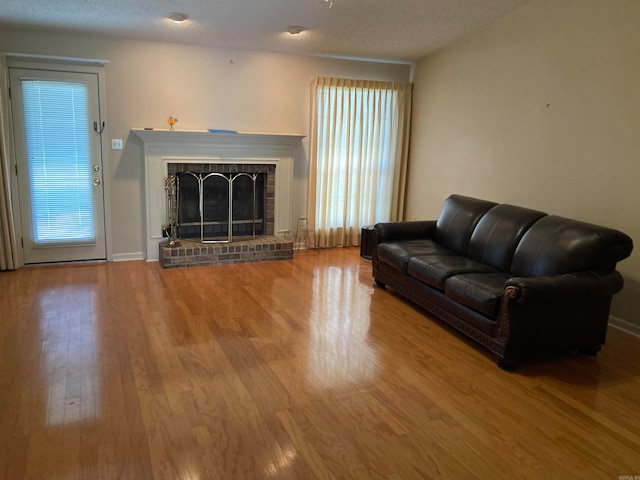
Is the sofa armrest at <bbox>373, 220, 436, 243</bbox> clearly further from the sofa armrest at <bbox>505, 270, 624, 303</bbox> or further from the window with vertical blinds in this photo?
the window with vertical blinds

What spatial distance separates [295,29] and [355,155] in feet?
6.17

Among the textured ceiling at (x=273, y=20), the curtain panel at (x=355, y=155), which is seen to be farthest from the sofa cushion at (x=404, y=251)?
the textured ceiling at (x=273, y=20)

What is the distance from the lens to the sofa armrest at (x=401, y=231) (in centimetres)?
452

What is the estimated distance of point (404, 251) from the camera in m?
4.12

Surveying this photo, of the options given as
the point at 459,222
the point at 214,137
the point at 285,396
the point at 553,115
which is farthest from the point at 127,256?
the point at 553,115

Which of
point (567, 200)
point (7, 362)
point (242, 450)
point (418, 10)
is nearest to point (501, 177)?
point (567, 200)

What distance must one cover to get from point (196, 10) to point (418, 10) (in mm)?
1927

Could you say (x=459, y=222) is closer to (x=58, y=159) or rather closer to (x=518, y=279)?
(x=518, y=279)

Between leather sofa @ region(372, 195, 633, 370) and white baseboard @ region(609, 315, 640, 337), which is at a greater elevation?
leather sofa @ region(372, 195, 633, 370)

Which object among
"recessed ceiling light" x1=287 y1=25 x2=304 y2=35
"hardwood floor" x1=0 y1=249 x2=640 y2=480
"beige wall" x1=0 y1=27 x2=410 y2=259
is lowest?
"hardwood floor" x1=0 y1=249 x2=640 y2=480

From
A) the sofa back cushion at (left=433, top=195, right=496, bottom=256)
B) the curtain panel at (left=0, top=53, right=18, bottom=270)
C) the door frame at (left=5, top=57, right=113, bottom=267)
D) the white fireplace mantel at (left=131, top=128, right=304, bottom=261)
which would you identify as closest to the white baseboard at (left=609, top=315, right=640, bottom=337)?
the sofa back cushion at (left=433, top=195, right=496, bottom=256)

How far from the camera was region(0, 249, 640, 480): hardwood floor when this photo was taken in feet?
6.81

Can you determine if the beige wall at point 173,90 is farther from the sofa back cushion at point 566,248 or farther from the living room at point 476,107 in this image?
the sofa back cushion at point 566,248

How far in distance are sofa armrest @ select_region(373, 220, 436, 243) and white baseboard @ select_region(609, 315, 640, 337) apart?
5.60 feet
